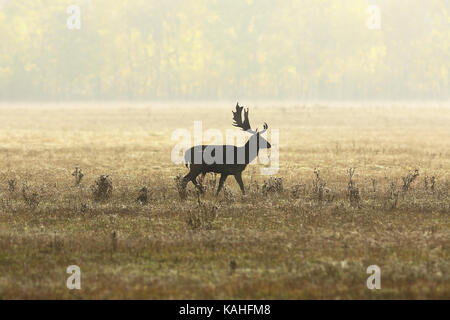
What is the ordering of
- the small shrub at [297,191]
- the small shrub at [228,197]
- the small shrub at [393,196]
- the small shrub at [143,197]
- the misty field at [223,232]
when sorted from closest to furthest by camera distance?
the misty field at [223,232]
the small shrub at [393,196]
the small shrub at [143,197]
the small shrub at [228,197]
the small shrub at [297,191]

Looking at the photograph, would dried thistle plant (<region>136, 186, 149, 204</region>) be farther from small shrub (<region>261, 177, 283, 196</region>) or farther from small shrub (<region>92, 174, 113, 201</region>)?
small shrub (<region>261, 177, 283, 196</region>)

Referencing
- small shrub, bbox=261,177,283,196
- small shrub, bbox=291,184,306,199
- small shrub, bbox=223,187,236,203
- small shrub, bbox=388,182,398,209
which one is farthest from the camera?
small shrub, bbox=261,177,283,196

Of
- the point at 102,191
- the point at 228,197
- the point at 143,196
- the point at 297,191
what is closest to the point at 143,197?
the point at 143,196

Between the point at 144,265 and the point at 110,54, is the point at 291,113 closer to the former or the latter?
the point at 110,54

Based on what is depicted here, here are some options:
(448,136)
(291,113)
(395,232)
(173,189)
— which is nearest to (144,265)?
(395,232)

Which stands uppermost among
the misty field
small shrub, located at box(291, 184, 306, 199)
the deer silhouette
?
the deer silhouette

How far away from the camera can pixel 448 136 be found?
38.8 meters

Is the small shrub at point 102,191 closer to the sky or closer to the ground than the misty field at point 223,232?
closer to the sky

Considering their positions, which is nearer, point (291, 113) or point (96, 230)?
point (96, 230)

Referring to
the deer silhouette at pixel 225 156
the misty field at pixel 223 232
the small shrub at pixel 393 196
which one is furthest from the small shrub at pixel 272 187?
the small shrub at pixel 393 196

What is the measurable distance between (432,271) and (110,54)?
8212cm

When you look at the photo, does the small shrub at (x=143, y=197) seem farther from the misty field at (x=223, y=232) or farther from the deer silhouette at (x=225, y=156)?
the deer silhouette at (x=225, y=156)

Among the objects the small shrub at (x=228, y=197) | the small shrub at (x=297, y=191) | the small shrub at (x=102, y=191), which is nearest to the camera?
the small shrub at (x=228, y=197)

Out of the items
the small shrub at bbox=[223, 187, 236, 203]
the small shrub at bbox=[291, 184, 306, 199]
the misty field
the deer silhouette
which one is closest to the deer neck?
the deer silhouette
